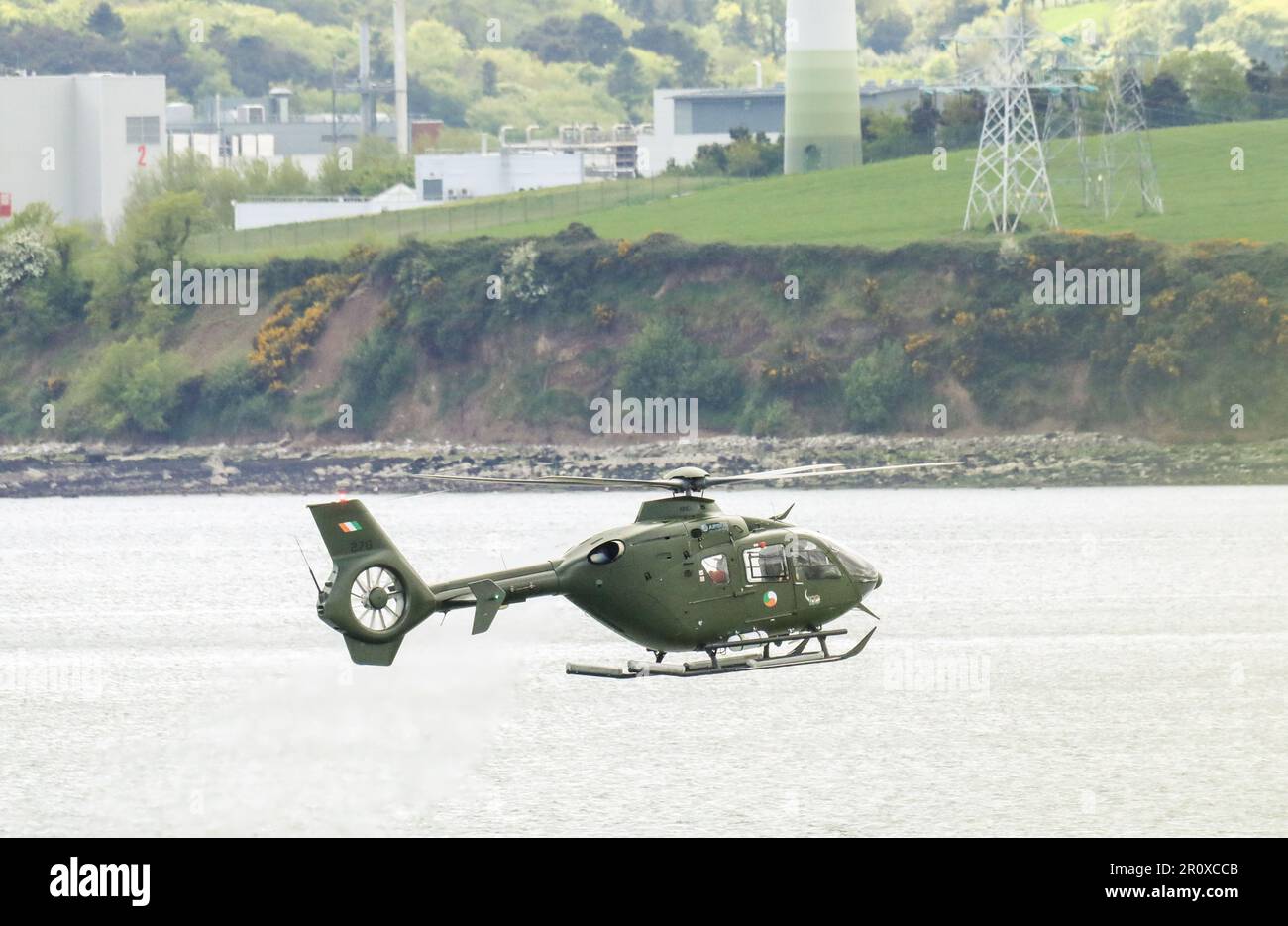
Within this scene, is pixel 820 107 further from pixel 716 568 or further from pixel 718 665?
pixel 718 665

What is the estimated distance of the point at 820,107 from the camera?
138 metres

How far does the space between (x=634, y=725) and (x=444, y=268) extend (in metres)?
62.3

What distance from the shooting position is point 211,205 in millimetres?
144250

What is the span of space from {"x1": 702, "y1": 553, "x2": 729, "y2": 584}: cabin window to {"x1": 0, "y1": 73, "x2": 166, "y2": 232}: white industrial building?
108 meters

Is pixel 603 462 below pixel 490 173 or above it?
below

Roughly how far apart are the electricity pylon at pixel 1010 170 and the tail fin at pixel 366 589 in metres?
75.8

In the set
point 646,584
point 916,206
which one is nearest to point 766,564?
point 646,584

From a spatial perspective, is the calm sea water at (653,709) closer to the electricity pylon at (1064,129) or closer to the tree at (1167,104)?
the electricity pylon at (1064,129)

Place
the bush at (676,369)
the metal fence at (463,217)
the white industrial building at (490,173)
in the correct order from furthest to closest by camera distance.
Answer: the white industrial building at (490,173) < the metal fence at (463,217) < the bush at (676,369)

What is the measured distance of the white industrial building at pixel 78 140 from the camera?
139500 mm

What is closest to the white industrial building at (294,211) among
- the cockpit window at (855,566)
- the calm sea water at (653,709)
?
the calm sea water at (653,709)

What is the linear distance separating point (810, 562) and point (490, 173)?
114 m

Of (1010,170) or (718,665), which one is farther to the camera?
(1010,170)
